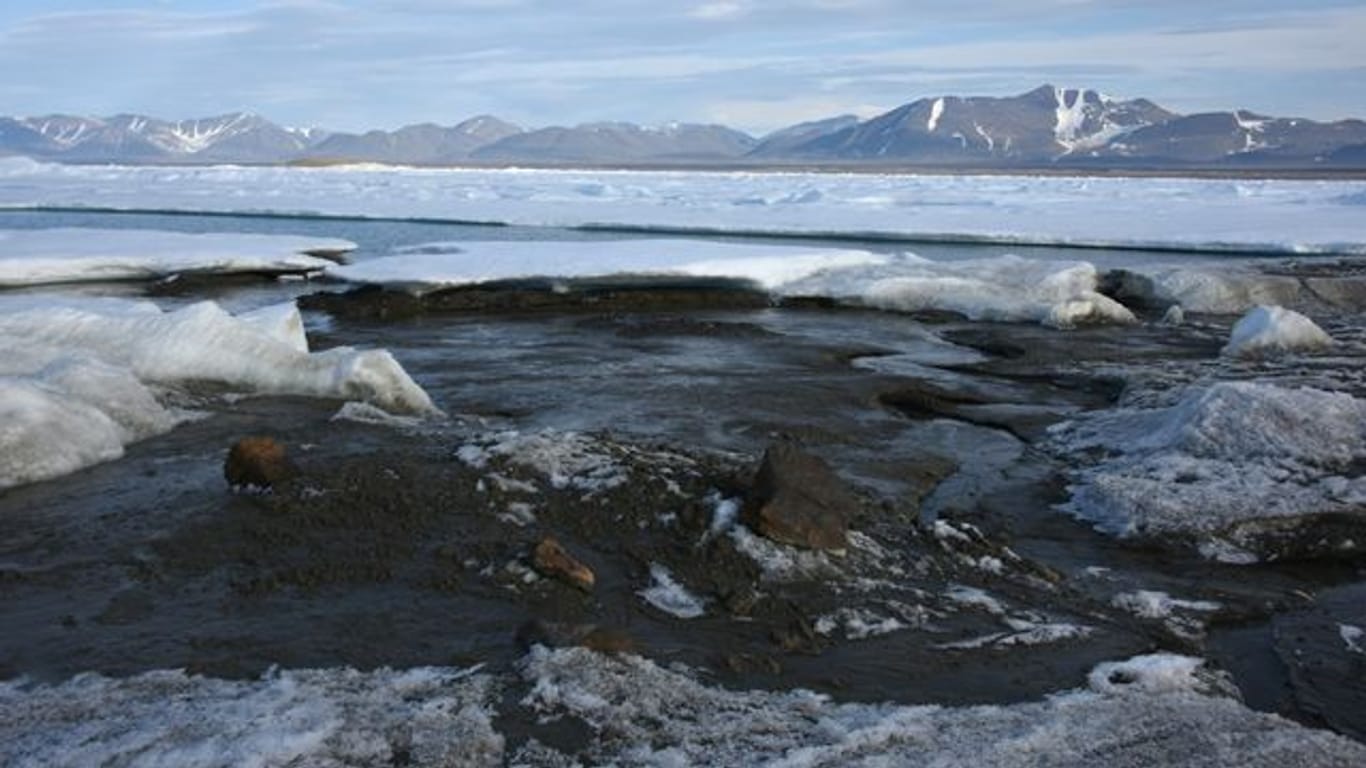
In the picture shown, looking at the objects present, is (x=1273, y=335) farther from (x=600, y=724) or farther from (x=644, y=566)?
(x=600, y=724)

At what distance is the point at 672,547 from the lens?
16.7 ft

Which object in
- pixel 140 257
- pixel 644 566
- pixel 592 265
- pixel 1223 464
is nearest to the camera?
pixel 644 566

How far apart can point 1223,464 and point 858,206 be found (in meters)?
24.2

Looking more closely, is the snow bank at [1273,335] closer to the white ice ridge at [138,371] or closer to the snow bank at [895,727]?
the white ice ridge at [138,371]

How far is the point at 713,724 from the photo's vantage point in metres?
3.60

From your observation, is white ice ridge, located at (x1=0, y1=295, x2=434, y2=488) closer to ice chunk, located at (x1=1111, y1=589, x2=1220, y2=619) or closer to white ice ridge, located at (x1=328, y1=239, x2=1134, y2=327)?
ice chunk, located at (x1=1111, y1=589, x2=1220, y2=619)

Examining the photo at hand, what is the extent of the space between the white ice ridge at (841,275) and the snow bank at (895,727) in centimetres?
888

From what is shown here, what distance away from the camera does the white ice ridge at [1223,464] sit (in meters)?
5.67

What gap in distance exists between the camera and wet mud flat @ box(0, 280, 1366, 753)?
412 centimetres

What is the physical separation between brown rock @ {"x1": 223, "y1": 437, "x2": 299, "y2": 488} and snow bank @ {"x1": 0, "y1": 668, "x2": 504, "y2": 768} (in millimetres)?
1814

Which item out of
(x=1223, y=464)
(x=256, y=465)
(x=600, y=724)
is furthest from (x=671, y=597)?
(x=1223, y=464)

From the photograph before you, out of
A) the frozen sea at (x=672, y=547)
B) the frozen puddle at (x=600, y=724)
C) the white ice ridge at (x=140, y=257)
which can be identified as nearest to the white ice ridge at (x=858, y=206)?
the white ice ridge at (x=140, y=257)

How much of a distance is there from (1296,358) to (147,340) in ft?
27.9

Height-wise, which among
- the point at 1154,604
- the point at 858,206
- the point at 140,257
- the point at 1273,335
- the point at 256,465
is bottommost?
the point at 1154,604
